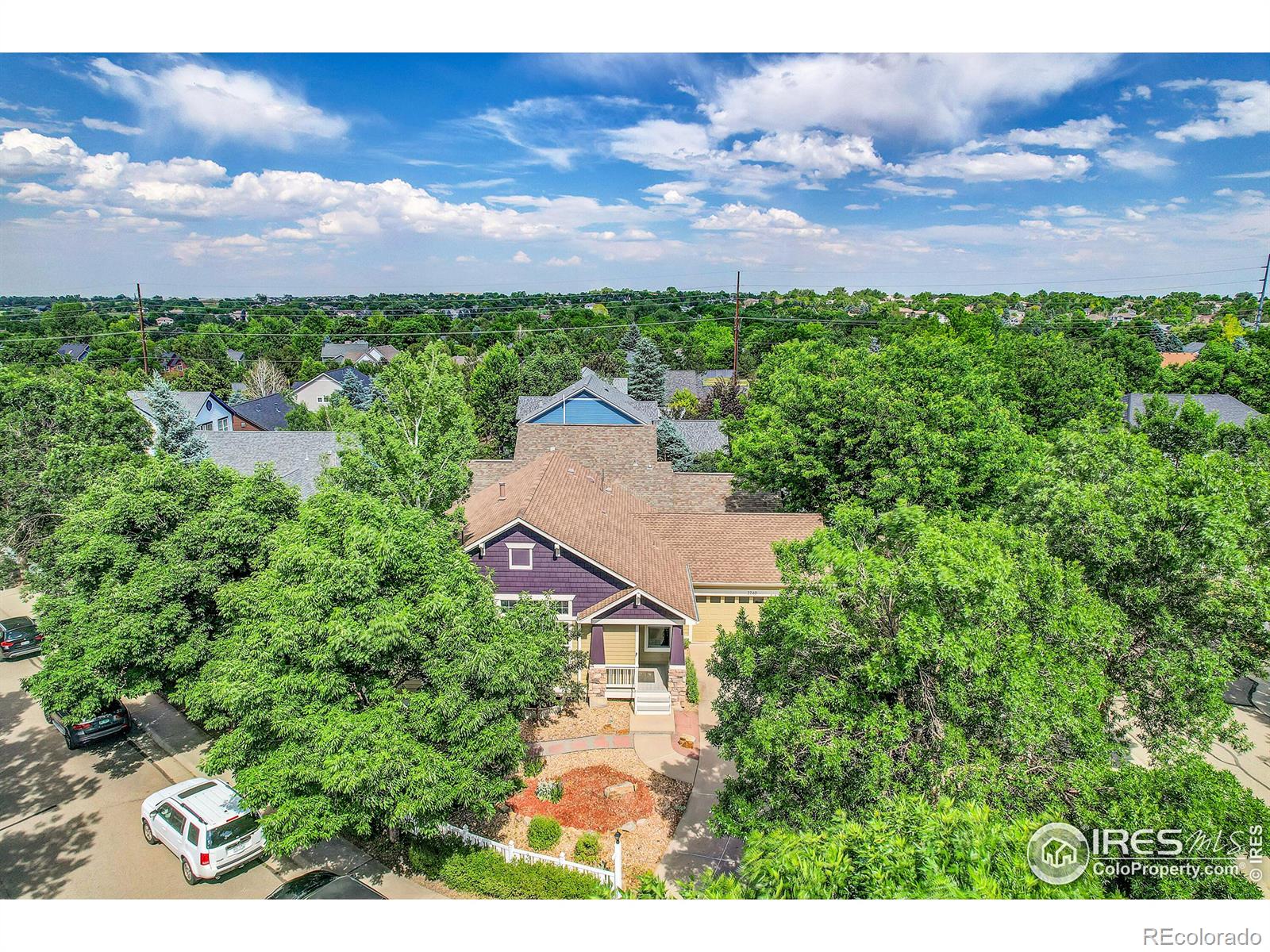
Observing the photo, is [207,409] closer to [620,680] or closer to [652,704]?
[620,680]

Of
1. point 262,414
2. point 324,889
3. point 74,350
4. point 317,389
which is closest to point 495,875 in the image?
point 324,889

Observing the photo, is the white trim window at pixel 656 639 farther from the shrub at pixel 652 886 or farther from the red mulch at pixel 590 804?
the shrub at pixel 652 886

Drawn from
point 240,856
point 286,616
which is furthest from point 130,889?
point 286,616

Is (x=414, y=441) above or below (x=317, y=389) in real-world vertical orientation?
above

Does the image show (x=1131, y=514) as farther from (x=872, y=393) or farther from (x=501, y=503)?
(x=501, y=503)

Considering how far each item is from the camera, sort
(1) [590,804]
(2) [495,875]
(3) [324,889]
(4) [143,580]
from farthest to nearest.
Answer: (1) [590,804] → (4) [143,580] → (2) [495,875] → (3) [324,889]

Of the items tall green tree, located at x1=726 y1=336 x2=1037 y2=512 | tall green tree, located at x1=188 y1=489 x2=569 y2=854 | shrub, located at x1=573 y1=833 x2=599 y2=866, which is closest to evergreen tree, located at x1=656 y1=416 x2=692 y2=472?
tall green tree, located at x1=726 y1=336 x2=1037 y2=512

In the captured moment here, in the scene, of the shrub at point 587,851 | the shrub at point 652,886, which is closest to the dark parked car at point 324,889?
the shrub at point 587,851

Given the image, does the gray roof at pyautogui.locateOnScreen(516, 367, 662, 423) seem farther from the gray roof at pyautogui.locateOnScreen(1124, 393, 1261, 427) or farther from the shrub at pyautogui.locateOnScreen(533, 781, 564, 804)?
the gray roof at pyautogui.locateOnScreen(1124, 393, 1261, 427)
